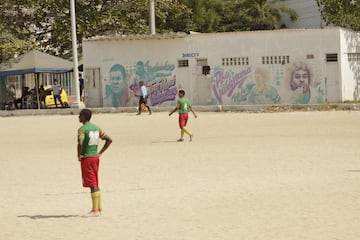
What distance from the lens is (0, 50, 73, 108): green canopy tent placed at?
41562mm

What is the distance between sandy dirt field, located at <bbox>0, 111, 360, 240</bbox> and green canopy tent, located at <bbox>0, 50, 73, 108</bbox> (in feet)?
49.5

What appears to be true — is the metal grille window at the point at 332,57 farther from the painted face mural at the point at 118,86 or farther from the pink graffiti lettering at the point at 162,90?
the painted face mural at the point at 118,86

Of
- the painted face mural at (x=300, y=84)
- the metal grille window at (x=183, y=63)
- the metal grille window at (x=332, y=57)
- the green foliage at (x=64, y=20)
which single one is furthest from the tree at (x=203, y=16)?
the metal grille window at (x=332, y=57)

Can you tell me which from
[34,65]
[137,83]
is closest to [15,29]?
[34,65]

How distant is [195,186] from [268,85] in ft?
86.0

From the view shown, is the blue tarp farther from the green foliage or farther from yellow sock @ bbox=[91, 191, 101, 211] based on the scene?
yellow sock @ bbox=[91, 191, 101, 211]

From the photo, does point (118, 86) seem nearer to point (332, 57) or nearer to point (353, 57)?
point (332, 57)

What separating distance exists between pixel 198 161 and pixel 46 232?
7957 mm

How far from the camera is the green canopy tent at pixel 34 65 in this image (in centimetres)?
4156

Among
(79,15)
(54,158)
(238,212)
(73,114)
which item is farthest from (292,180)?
(79,15)

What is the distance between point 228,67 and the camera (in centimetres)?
4031

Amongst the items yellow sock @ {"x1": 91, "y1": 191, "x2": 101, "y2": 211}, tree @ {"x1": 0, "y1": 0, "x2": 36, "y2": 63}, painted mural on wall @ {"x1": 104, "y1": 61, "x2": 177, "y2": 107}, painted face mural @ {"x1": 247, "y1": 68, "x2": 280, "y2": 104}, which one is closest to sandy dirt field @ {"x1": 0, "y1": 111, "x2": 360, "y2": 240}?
yellow sock @ {"x1": 91, "y1": 191, "x2": 101, "y2": 211}

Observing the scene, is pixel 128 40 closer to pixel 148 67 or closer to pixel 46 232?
pixel 148 67

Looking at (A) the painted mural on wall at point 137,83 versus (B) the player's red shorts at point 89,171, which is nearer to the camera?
(B) the player's red shorts at point 89,171
